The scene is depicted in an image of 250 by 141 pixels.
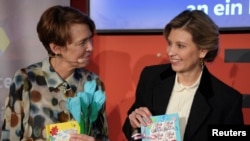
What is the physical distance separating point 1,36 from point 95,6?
2.03 ft

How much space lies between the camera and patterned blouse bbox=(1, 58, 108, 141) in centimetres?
150

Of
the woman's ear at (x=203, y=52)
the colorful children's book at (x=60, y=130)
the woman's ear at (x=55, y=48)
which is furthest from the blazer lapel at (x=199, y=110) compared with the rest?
the woman's ear at (x=55, y=48)

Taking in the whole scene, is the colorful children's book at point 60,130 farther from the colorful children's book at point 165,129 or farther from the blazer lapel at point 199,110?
the blazer lapel at point 199,110

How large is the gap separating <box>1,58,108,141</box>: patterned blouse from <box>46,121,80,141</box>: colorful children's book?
0.49ft

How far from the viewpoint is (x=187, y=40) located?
156 cm

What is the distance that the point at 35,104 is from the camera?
1513 mm

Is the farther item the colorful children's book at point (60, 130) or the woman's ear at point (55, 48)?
the woman's ear at point (55, 48)

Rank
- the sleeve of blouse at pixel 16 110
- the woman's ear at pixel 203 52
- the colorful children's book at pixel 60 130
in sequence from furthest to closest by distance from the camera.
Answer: the woman's ear at pixel 203 52
the sleeve of blouse at pixel 16 110
the colorful children's book at pixel 60 130

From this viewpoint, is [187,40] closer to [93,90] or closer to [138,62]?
[93,90]

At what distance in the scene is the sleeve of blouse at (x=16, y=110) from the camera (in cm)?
149

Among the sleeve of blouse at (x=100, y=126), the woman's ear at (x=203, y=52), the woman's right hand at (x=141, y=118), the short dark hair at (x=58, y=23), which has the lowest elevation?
the sleeve of blouse at (x=100, y=126)

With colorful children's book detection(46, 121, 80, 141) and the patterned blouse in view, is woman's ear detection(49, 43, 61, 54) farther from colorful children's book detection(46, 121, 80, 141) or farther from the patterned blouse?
colorful children's book detection(46, 121, 80, 141)

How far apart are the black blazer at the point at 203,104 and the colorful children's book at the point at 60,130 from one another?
1.20 feet

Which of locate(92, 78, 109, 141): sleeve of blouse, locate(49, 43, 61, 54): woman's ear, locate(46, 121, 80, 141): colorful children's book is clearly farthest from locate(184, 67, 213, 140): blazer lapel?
locate(49, 43, 61, 54): woman's ear
